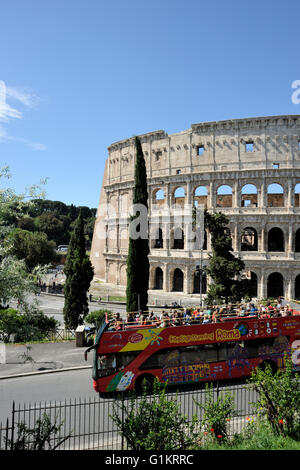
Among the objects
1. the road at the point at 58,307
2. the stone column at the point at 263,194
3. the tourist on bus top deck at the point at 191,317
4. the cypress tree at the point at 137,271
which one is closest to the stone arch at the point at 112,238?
the road at the point at 58,307

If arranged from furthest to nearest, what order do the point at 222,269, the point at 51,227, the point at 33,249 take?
the point at 51,227, the point at 33,249, the point at 222,269

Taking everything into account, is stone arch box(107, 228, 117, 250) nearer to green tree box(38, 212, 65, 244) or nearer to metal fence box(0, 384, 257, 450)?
metal fence box(0, 384, 257, 450)

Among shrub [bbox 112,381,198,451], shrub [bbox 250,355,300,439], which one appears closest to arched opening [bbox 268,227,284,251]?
shrub [bbox 250,355,300,439]

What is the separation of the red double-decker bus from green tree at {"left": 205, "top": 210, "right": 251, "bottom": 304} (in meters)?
8.13

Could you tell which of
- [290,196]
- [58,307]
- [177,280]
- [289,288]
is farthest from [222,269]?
[58,307]

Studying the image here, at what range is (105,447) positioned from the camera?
Answer: 30.2 ft

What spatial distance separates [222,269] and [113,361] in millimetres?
12376

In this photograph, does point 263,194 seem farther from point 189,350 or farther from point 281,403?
point 281,403

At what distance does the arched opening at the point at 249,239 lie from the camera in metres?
42.6

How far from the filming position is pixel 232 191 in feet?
120

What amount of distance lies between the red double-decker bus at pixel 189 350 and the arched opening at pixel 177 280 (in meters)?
25.7

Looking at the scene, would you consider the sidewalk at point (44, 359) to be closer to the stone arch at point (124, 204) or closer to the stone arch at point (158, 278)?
the stone arch at point (158, 278)

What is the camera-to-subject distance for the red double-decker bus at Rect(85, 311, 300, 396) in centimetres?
1338
